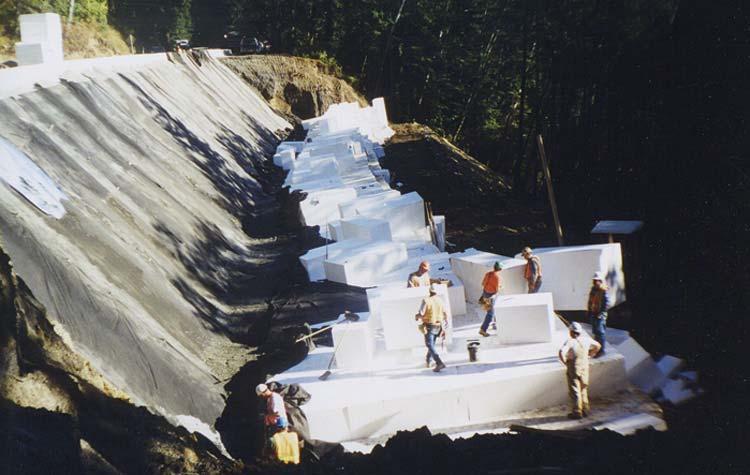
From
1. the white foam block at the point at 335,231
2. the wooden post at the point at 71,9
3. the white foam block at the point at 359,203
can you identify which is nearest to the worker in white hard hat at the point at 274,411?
the white foam block at the point at 335,231

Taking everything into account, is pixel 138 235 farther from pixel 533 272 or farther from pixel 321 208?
pixel 533 272

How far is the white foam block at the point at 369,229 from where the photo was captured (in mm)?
13703

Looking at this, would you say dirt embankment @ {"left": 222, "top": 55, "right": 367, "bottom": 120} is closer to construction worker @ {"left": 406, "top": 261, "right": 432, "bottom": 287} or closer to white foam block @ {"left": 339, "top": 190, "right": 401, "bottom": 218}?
white foam block @ {"left": 339, "top": 190, "right": 401, "bottom": 218}

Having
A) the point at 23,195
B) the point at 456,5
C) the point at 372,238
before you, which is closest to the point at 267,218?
the point at 372,238

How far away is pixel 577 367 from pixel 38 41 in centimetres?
1501

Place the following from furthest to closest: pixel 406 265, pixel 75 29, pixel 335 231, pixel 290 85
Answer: pixel 290 85
pixel 75 29
pixel 335 231
pixel 406 265

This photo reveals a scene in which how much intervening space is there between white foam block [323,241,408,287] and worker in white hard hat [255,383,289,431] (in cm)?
498

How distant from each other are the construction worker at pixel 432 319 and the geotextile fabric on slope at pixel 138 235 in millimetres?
2859

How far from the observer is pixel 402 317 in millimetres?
9836

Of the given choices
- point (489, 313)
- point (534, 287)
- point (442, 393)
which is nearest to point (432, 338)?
point (442, 393)

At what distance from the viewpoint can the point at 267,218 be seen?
65.0 ft

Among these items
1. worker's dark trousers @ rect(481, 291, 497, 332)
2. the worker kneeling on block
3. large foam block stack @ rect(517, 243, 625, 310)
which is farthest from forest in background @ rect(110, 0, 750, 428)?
the worker kneeling on block

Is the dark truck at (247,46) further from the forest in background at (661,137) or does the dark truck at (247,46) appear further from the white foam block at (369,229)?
the white foam block at (369,229)

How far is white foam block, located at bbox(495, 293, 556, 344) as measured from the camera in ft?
31.6
